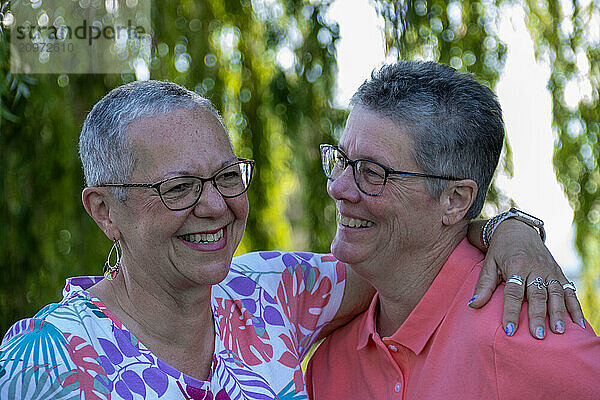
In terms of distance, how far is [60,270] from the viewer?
114 inches

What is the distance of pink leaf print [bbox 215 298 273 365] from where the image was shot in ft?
6.08

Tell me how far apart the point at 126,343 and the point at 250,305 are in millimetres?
397

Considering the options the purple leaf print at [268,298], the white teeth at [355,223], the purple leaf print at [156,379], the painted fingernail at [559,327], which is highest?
the white teeth at [355,223]

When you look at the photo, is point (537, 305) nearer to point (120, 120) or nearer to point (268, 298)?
point (268, 298)

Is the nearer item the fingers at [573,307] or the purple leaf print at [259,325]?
the fingers at [573,307]

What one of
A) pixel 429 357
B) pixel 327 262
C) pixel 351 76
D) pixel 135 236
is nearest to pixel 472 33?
pixel 351 76

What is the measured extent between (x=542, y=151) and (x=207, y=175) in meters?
2.01

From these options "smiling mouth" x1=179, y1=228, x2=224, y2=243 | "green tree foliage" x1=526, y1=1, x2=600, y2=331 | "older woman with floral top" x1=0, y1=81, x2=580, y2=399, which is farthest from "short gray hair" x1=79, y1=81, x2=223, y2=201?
"green tree foliage" x1=526, y1=1, x2=600, y2=331

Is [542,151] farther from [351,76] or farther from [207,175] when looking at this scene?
[207,175]

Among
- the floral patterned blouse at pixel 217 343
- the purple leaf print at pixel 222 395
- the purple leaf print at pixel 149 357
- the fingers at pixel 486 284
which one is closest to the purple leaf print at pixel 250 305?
the floral patterned blouse at pixel 217 343

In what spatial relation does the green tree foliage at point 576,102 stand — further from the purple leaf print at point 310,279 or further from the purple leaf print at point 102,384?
the purple leaf print at point 102,384

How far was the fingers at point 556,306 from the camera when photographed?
1.59m

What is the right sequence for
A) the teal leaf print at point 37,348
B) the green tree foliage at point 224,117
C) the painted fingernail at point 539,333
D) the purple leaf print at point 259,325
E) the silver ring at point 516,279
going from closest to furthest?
the teal leaf print at point 37,348, the painted fingernail at point 539,333, the silver ring at point 516,279, the purple leaf print at point 259,325, the green tree foliage at point 224,117

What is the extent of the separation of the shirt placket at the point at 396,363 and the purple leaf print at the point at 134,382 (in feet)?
2.00
